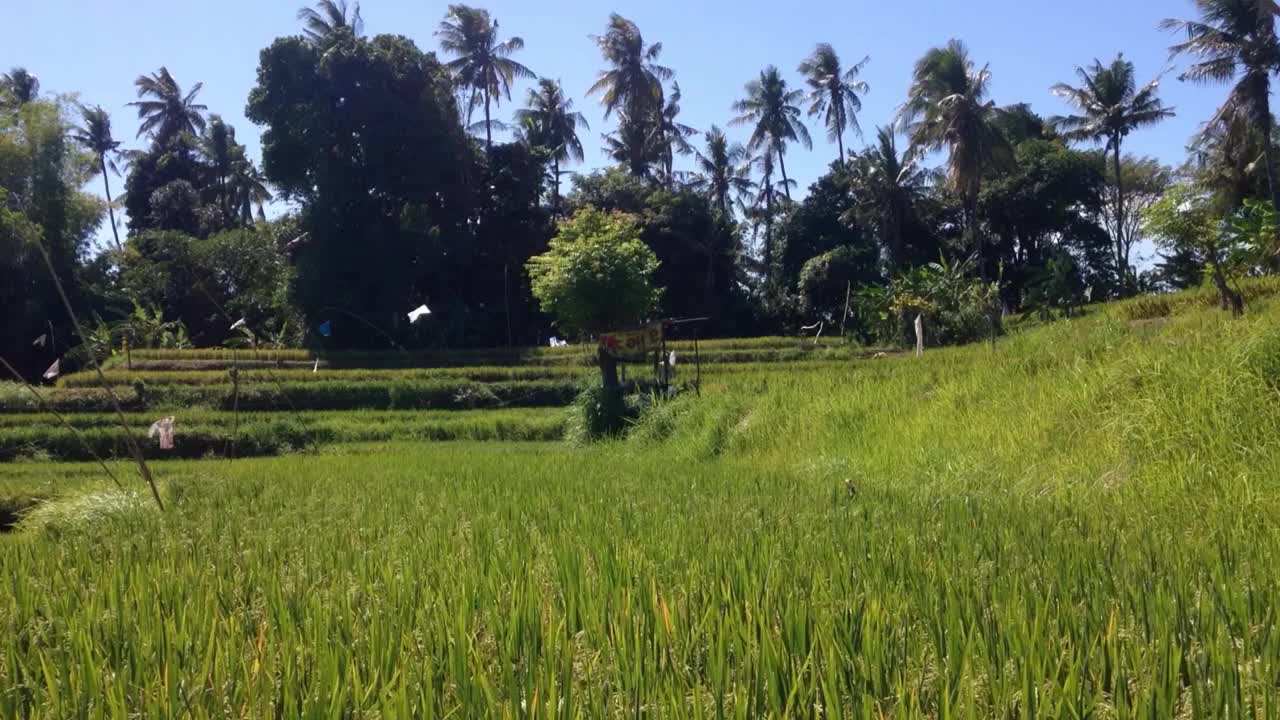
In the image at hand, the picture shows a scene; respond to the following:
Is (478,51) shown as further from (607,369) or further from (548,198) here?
(607,369)

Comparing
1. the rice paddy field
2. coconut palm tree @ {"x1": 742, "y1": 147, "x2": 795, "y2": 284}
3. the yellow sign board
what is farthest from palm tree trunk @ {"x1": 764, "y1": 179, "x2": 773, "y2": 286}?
the rice paddy field

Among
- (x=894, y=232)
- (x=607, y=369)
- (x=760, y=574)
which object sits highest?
(x=894, y=232)

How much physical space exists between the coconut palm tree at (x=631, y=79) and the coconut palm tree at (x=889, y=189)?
27.7 feet

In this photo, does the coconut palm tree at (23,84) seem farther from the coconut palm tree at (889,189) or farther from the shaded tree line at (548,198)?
the coconut palm tree at (889,189)

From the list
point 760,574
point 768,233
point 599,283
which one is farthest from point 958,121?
point 760,574

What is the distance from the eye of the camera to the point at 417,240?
90.4 feet

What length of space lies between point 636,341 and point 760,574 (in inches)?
466

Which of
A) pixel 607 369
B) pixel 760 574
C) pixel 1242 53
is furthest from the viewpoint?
pixel 1242 53

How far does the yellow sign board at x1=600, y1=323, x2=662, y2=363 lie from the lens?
1458 cm

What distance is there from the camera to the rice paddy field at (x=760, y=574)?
184 cm

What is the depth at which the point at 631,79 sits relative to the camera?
3541 centimetres

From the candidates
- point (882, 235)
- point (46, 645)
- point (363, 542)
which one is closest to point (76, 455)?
point (363, 542)

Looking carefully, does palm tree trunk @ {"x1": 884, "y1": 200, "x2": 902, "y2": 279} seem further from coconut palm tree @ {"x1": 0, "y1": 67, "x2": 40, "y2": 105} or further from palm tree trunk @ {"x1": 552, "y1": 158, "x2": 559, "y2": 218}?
coconut palm tree @ {"x1": 0, "y1": 67, "x2": 40, "y2": 105}

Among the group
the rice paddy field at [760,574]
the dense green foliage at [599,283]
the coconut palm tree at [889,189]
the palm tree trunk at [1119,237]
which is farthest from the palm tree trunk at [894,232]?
the rice paddy field at [760,574]
